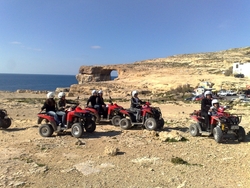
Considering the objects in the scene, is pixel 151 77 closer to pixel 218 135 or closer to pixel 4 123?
pixel 4 123

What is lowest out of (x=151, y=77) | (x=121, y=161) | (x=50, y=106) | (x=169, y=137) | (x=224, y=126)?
(x=121, y=161)

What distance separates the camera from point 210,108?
9.02 m

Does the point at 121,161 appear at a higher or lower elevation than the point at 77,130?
lower

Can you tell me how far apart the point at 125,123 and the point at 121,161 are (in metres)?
4.16

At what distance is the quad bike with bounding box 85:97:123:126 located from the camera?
11.6 meters

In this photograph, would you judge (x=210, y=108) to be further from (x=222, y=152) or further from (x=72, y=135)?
(x=72, y=135)

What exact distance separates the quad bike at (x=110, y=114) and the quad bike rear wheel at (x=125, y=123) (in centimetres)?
73

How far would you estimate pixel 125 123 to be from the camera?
1075 cm

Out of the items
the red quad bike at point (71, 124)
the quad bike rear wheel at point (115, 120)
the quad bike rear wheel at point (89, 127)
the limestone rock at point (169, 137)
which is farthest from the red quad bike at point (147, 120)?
the red quad bike at point (71, 124)

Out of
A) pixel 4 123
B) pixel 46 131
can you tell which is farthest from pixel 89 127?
pixel 4 123

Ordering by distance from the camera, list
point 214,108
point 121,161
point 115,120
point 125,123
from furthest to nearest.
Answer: point 115,120
point 125,123
point 214,108
point 121,161

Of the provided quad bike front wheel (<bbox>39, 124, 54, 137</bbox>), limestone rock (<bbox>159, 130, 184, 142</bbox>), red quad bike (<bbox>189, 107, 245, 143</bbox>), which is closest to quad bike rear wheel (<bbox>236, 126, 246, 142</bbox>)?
red quad bike (<bbox>189, 107, 245, 143</bbox>)

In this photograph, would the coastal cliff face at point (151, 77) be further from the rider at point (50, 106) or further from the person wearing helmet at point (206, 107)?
the person wearing helmet at point (206, 107)

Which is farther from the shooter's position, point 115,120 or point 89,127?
point 115,120
